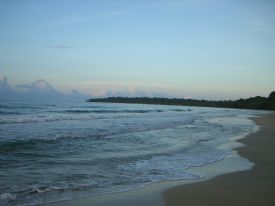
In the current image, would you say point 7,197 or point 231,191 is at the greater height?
point 231,191

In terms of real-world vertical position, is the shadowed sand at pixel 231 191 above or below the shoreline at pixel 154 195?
above

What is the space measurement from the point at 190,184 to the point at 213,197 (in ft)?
3.76

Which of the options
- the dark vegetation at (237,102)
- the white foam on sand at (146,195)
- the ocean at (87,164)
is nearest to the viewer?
the white foam on sand at (146,195)

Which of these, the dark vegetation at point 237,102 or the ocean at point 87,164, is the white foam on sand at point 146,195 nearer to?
the ocean at point 87,164

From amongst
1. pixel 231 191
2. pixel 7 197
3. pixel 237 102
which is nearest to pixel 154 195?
pixel 231 191

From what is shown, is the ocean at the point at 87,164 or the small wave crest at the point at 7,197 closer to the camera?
the small wave crest at the point at 7,197

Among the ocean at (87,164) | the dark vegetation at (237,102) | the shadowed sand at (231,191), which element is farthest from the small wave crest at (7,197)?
the dark vegetation at (237,102)

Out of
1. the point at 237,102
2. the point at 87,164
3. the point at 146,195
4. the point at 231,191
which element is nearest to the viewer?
the point at 146,195

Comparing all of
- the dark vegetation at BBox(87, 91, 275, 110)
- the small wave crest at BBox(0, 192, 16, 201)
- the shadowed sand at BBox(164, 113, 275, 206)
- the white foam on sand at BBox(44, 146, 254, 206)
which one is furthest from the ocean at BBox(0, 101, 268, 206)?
the dark vegetation at BBox(87, 91, 275, 110)

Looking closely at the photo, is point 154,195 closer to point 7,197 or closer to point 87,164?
point 7,197

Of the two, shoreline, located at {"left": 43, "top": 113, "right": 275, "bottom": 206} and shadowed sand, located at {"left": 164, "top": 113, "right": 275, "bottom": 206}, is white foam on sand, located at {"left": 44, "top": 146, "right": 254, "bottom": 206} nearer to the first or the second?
shoreline, located at {"left": 43, "top": 113, "right": 275, "bottom": 206}

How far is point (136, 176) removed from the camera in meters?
8.41

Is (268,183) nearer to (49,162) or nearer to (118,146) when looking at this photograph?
(49,162)

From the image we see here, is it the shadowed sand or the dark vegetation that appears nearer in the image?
the shadowed sand
